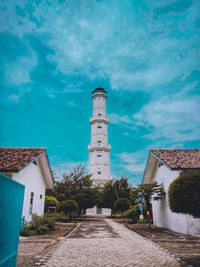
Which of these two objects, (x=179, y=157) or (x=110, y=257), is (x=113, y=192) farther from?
(x=110, y=257)

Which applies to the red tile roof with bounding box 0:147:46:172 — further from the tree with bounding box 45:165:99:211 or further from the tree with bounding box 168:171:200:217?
the tree with bounding box 45:165:99:211

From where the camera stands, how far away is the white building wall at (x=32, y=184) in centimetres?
1518

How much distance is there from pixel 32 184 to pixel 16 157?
8.12 feet

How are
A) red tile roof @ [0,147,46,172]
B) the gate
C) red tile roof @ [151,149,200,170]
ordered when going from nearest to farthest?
the gate < red tile roof @ [0,147,46,172] < red tile roof @ [151,149,200,170]

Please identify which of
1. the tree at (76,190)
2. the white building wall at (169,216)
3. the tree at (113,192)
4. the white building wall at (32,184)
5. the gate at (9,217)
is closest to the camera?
the gate at (9,217)

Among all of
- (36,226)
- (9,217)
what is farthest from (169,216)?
(9,217)

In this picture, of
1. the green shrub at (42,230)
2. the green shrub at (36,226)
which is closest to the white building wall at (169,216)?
the green shrub at (42,230)

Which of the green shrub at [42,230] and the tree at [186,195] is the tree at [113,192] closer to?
the green shrub at [42,230]

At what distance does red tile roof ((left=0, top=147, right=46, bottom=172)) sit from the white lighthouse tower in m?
38.1

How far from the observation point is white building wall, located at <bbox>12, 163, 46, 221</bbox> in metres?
15.2

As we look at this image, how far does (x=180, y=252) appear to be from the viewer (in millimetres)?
8969

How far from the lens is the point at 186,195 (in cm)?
954

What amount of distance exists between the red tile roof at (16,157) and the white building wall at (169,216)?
9.36 metres

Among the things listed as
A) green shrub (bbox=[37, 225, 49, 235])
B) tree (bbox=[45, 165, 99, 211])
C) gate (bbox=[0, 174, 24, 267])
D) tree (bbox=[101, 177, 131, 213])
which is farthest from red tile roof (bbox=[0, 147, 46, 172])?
tree (bbox=[101, 177, 131, 213])
